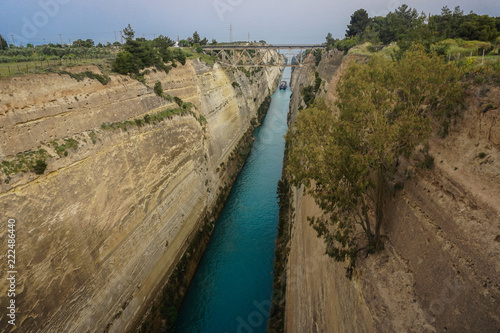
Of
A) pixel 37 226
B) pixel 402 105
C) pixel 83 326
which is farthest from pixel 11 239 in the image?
pixel 402 105

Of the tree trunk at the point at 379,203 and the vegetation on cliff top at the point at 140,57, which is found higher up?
the vegetation on cliff top at the point at 140,57

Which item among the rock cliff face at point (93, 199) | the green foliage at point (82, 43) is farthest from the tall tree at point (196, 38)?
the rock cliff face at point (93, 199)

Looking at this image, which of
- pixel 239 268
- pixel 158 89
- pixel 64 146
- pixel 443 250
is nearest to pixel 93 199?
pixel 64 146

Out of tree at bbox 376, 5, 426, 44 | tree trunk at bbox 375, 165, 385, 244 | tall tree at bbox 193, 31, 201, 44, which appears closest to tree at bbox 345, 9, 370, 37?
tree at bbox 376, 5, 426, 44

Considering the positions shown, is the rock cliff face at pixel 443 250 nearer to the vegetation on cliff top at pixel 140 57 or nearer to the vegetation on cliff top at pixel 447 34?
the vegetation on cliff top at pixel 447 34

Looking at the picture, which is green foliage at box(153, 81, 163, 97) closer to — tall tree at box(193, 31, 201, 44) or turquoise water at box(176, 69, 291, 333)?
turquoise water at box(176, 69, 291, 333)
